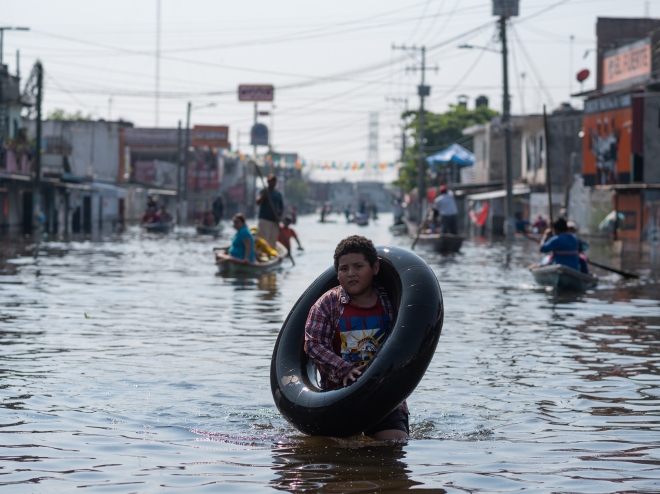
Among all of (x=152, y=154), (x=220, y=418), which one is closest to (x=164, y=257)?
(x=220, y=418)

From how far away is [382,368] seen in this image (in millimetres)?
6148

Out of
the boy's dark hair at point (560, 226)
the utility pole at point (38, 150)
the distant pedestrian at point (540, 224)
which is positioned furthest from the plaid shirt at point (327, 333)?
the utility pole at point (38, 150)

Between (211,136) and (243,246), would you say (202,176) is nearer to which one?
(211,136)

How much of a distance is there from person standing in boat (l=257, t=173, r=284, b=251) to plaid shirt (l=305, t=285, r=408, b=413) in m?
16.4

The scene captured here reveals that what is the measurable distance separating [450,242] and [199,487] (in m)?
25.6

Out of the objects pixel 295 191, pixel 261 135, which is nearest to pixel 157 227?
pixel 261 135

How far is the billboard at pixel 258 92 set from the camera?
280 ft

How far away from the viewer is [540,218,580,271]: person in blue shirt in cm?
1759

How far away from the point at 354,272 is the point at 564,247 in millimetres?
11893

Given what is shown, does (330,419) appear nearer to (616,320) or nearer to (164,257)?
(616,320)

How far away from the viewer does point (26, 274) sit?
2017 cm

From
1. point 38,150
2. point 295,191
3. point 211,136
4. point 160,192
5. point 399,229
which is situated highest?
point 211,136

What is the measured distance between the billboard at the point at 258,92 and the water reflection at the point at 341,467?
263ft

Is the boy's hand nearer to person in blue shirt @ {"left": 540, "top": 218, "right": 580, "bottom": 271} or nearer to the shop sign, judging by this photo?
person in blue shirt @ {"left": 540, "top": 218, "right": 580, "bottom": 271}
